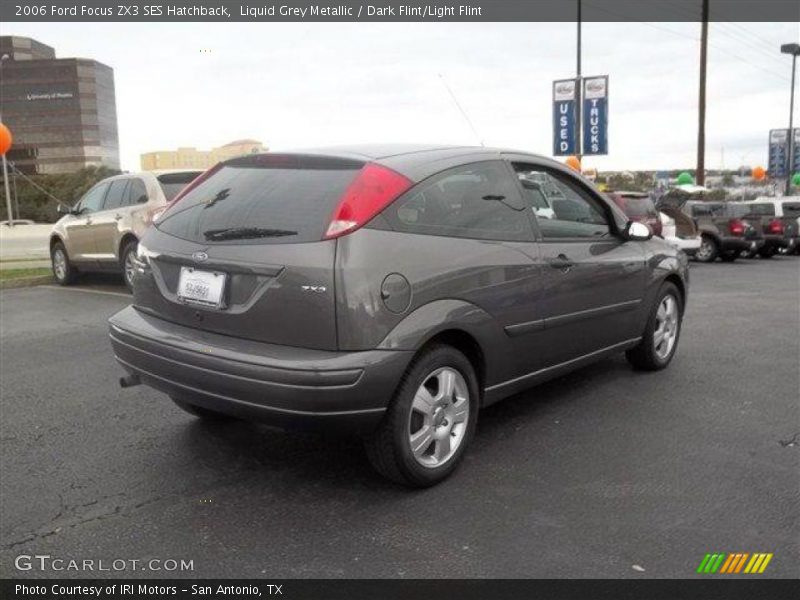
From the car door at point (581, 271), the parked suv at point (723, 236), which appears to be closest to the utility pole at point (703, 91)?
the parked suv at point (723, 236)

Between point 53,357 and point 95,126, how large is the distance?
7553cm

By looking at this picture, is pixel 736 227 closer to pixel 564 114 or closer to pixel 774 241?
pixel 774 241

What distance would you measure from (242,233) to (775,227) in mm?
20037

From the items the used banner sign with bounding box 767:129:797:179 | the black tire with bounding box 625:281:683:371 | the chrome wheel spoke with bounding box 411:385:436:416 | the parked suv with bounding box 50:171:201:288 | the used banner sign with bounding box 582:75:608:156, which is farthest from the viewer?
the used banner sign with bounding box 767:129:797:179

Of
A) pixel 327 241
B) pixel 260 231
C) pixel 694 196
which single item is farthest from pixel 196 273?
pixel 694 196

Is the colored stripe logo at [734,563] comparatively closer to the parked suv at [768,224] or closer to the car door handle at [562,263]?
the car door handle at [562,263]

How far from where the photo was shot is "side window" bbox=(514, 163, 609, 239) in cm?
435

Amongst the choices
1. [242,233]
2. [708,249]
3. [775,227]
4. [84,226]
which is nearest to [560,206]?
[242,233]

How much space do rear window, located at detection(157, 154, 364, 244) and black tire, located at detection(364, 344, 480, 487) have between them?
765 millimetres

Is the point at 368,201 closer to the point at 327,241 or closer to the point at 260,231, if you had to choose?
the point at 327,241

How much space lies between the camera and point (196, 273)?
3576mm

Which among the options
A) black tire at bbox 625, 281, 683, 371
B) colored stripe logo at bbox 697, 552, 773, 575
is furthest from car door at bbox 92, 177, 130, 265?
colored stripe logo at bbox 697, 552, 773, 575
